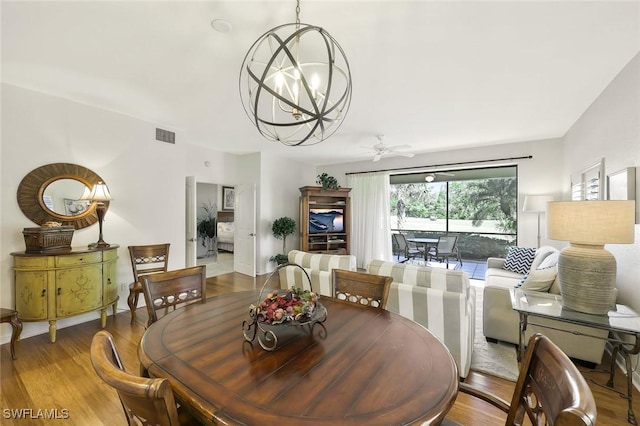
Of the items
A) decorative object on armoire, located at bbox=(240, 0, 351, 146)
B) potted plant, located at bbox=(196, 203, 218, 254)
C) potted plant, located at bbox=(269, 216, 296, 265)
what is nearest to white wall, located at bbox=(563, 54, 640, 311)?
decorative object on armoire, located at bbox=(240, 0, 351, 146)

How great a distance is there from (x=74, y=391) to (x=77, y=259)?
1.36 meters

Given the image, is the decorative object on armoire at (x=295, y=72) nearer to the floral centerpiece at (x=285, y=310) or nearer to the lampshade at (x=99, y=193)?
the floral centerpiece at (x=285, y=310)

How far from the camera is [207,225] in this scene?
7461mm

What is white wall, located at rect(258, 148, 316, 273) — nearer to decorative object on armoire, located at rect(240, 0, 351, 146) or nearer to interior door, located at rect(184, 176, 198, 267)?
interior door, located at rect(184, 176, 198, 267)

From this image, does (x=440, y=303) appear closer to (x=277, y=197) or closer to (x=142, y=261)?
(x=142, y=261)

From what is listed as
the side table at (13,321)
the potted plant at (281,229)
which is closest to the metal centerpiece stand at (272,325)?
the side table at (13,321)

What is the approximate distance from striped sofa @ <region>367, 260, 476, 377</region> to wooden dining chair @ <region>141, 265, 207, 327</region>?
158cm

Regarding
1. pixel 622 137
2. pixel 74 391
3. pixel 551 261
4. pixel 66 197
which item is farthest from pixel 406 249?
pixel 66 197

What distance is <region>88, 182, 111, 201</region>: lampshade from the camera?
3.12 meters

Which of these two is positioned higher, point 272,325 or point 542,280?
point 272,325

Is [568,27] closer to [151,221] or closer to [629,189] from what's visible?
[629,189]

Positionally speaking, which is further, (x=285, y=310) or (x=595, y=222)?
(x=595, y=222)

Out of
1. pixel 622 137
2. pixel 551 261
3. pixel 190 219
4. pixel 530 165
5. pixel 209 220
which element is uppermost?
pixel 530 165

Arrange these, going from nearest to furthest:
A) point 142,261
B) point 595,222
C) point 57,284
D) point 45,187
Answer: point 595,222 → point 57,284 → point 45,187 → point 142,261
